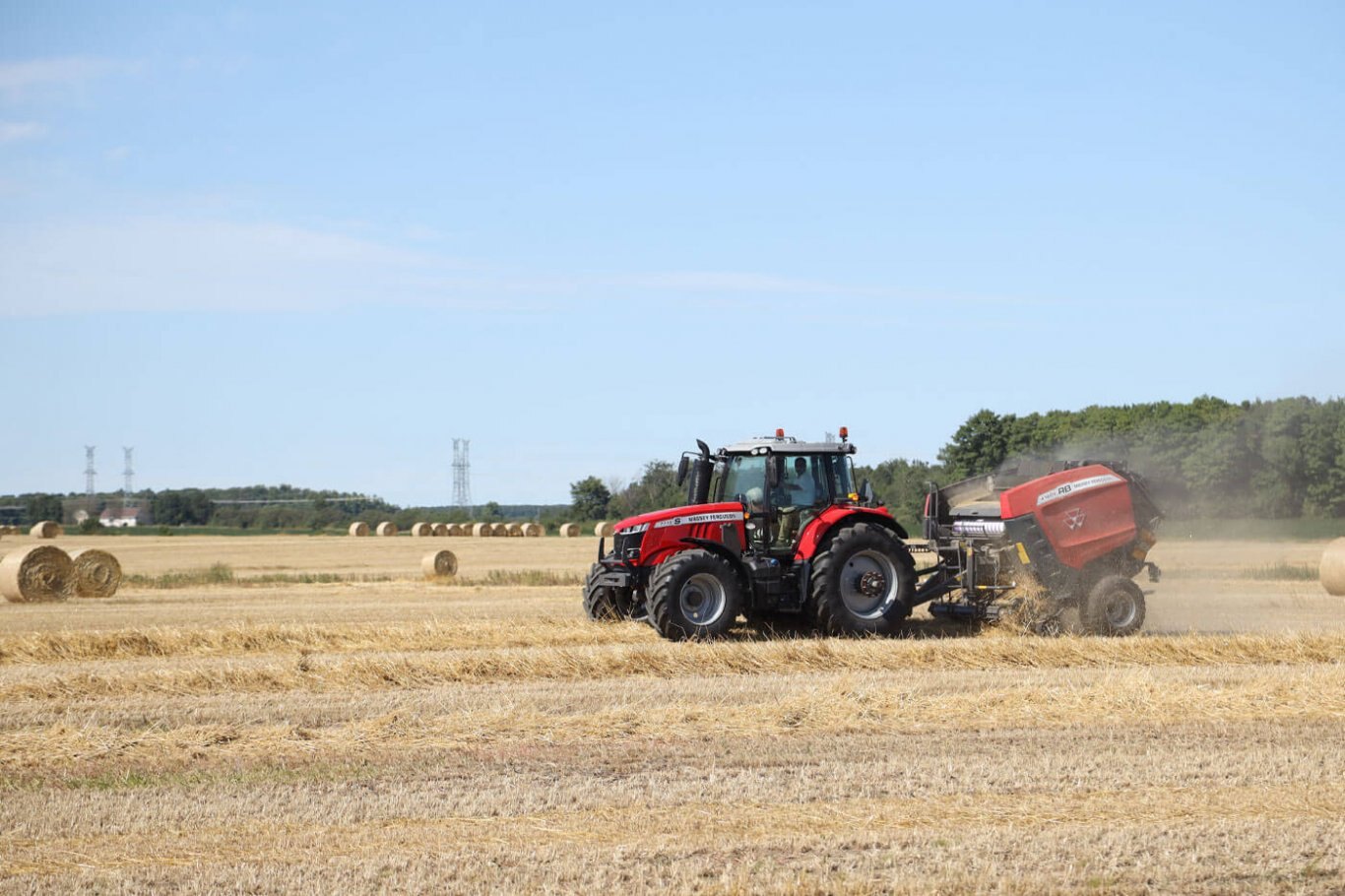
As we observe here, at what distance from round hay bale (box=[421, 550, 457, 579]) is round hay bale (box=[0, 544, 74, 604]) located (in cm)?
774

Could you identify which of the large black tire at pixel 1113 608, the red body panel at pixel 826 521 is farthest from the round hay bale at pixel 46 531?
the large black tire at pixel 1113 608

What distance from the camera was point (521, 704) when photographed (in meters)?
10.0

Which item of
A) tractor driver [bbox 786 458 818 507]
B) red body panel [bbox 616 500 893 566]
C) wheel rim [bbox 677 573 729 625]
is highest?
tractor driver [bbox 786 458 818 507]

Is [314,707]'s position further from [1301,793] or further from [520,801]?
[1301,793]

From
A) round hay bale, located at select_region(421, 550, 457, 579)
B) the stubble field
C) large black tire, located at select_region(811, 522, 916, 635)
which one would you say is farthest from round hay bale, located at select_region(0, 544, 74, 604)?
large black tire, located at select_region(811, 522, 916, 635)

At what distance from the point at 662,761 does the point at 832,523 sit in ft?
20.8

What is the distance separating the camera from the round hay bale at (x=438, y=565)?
30.0 meters

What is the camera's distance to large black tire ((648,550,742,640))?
13500 millimetres

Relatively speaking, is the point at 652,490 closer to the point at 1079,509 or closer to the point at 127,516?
the point at 1079,509

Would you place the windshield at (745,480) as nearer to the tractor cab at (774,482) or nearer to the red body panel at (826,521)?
the tractor cab at (774,482)

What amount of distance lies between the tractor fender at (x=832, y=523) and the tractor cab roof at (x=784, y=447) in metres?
0.61

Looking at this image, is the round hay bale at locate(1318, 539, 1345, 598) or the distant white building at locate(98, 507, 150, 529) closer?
the round hay bale at locate(1318, 539, 1345, 598)

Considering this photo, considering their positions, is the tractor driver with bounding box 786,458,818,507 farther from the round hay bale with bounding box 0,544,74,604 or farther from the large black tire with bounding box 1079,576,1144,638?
the round hay bale with bounding box 0,544,74,604

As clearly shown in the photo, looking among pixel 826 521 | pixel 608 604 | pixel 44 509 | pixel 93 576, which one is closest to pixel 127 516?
pixel 44 509
